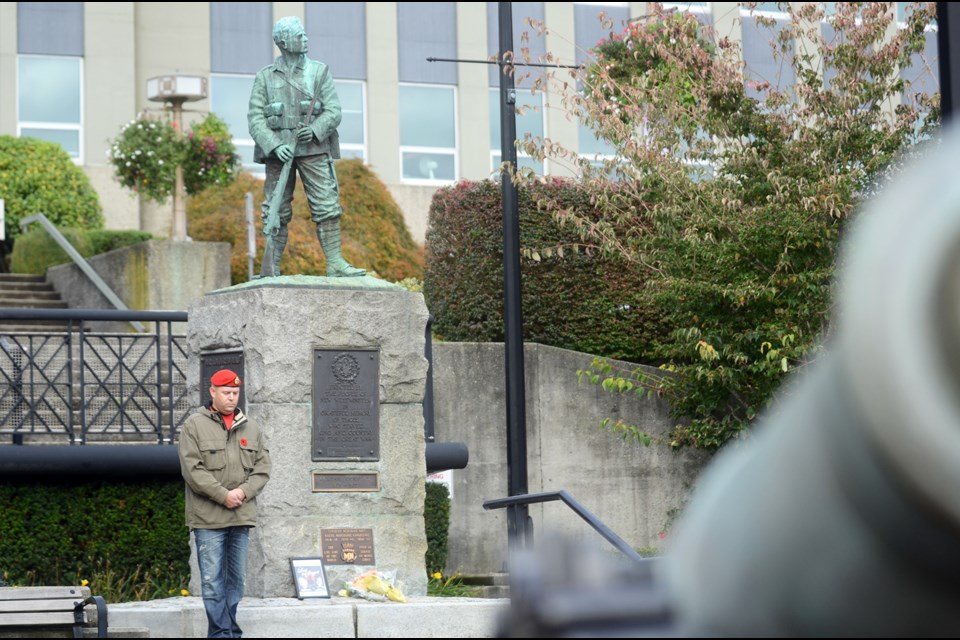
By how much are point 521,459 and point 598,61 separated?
427cm

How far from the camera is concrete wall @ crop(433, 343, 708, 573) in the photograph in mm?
16031

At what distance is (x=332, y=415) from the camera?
11086 millimetres

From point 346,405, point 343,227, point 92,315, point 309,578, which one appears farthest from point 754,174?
point 343,227

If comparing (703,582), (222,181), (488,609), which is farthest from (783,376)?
(703,582)

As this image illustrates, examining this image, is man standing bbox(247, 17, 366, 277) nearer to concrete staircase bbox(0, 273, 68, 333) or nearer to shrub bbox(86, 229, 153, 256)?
concrete staircase bbox(0, 273, 68, 333)

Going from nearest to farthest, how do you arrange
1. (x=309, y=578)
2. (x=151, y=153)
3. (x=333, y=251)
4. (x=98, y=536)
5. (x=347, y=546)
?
(x=309, y=578) < (x=347, y=546) < (x=333, y=251) < (x=98, y=536) < (x=151, y=153)

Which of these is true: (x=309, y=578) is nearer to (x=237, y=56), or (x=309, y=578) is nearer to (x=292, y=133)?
(x=292, y=133)

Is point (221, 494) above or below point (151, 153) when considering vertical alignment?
below

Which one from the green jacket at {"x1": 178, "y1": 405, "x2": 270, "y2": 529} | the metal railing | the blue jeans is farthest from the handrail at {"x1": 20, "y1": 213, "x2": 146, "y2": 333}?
the blue jeans

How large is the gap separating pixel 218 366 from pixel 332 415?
100 cm

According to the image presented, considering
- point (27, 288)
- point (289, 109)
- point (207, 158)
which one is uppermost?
point (207, 158)

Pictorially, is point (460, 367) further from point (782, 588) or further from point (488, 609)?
point (782, 588)

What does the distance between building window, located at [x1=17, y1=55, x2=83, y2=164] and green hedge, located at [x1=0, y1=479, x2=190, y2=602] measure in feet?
51.6

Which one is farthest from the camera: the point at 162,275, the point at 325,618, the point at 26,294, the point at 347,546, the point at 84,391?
the point at 26,294
